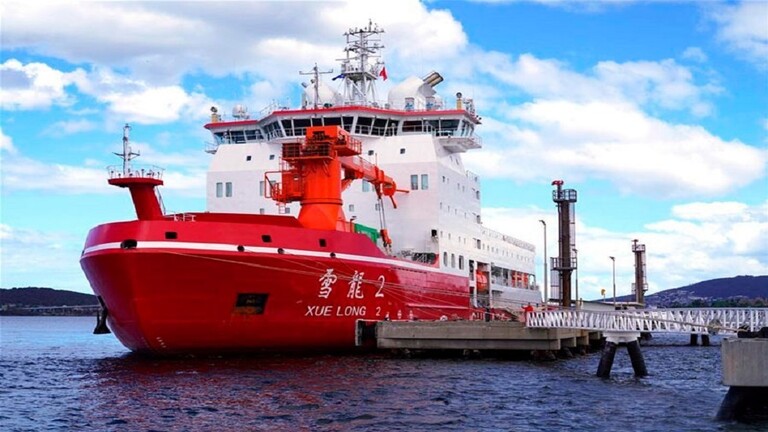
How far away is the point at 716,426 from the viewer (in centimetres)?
1903

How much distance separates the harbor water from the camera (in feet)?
64.8

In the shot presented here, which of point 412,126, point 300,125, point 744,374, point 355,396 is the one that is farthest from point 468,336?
point 744,374

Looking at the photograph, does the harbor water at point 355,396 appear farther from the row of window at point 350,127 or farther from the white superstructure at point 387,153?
the row of window at point 350,127

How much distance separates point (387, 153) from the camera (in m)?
42.9

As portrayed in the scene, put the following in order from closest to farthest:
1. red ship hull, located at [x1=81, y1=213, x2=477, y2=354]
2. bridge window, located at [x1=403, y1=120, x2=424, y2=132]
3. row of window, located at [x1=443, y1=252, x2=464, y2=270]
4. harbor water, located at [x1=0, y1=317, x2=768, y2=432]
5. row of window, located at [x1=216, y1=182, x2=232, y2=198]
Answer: harbor water, located at [x1=0, y1=317, x2=768, y2=432] → red ship hull, located at [x1=81, y1=213, x2=477, y2=354] → row of window, located at [x1=216, y1=182, x2=232, y2=198] → row of window, located at [x1=443, y1=252, x2=464, y2=270] → bridge window, located at [x1=403, y1=120, x2=424, y2=132]

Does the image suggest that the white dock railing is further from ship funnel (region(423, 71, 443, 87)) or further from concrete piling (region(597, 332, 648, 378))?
ship funnel (region(423, 71, 443, 87))

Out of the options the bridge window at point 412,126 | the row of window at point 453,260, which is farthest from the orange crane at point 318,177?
the bridge window at point 412,126

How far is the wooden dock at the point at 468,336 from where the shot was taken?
108 feet

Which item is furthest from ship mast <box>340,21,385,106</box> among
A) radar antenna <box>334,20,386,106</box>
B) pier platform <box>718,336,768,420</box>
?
pier platform <box>718,336,768,420</box>

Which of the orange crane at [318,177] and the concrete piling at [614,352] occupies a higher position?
the orange crane at [318,177]

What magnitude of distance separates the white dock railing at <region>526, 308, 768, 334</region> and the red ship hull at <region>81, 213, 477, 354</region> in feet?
24.2

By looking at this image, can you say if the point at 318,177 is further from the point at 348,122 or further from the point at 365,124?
the point at 365,124

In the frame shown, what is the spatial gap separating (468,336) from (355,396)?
1075 centimetres

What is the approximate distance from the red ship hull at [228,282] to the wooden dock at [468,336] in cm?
150
